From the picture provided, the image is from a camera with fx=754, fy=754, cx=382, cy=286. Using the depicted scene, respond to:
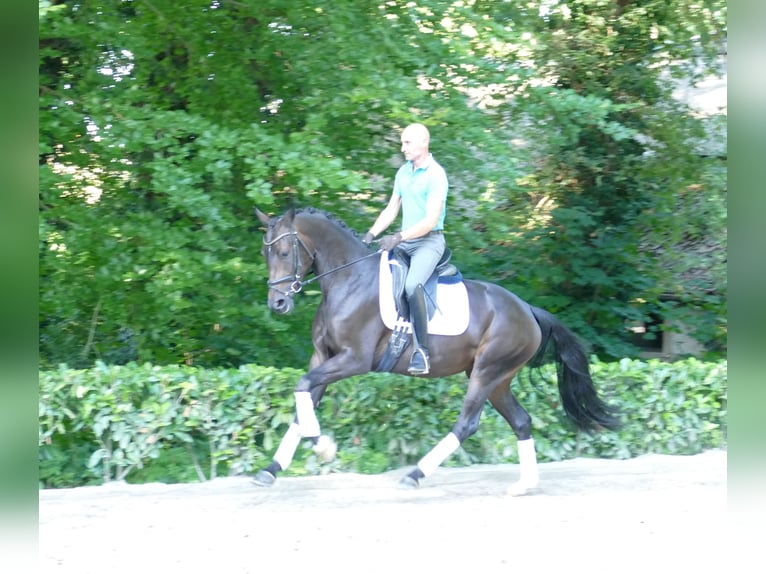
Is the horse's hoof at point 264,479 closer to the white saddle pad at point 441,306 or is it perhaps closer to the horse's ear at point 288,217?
the white saddle pad at point 441,306

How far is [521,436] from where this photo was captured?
22.0ft

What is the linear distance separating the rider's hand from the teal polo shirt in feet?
0.62

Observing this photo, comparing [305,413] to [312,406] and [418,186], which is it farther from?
[418,186]

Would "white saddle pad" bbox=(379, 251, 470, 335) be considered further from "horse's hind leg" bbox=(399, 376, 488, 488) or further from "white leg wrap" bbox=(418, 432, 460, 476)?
"white leg wrap" bbox=(418, 432, 460, 476)

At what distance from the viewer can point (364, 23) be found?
806cm

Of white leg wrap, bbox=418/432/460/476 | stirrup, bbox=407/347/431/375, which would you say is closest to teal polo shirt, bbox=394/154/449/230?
stirrup, bbox=407/347/431/375

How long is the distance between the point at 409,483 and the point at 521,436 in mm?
1103

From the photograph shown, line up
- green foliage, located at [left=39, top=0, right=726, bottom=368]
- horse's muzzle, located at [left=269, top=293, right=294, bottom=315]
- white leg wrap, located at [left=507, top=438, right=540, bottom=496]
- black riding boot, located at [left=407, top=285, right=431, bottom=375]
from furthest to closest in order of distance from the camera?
green foliage, located at [left=39, top=0, right=726, bottom=368] < white leg wrap, located at [left=507, top=438, right=540, bottom=496] < black riding boot, located at [left=407, top=285, right=431, bottom=375] < horse's muzzle, located at [left=269, top=293, right=294, bottom=315]

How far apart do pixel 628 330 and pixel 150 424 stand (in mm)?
8057

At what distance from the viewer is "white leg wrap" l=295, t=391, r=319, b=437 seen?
6.02 meters

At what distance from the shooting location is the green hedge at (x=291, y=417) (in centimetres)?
686

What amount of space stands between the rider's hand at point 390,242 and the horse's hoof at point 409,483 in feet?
6.43

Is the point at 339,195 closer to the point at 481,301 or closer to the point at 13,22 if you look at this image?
the point at 481,301

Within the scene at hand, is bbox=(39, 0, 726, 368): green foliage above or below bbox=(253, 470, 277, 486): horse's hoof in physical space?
above
